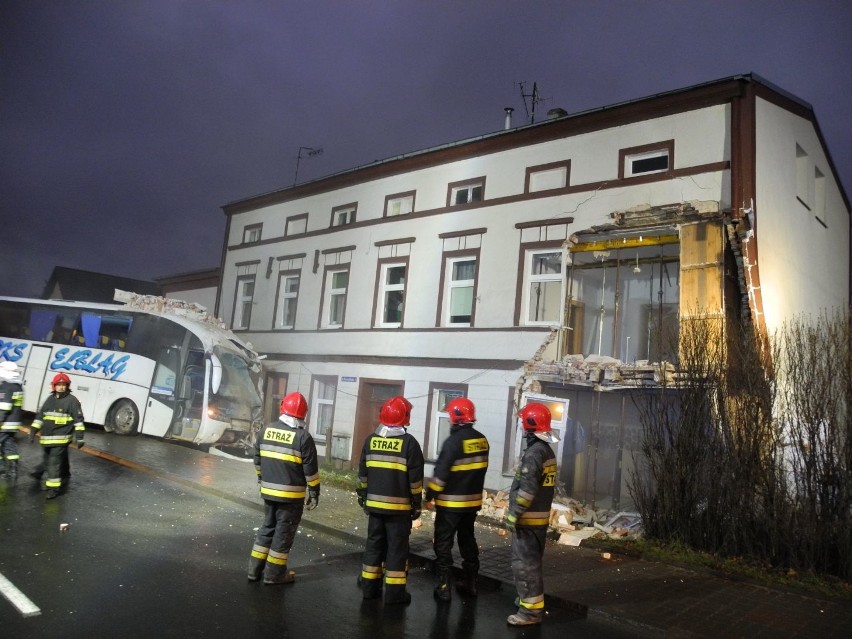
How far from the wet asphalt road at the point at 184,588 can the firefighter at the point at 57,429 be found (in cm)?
40

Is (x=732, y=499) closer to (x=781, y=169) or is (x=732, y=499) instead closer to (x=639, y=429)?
(x=639, y=429)

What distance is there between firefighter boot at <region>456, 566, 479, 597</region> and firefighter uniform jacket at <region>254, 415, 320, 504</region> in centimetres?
200

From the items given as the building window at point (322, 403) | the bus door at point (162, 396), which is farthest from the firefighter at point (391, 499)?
the building window at point (322, 403)

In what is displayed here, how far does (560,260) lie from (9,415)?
461 inches

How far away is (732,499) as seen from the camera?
28.8 ft

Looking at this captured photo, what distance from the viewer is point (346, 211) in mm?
20531

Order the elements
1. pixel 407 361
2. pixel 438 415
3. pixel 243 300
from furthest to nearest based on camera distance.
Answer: pixel 243 300, pixel 407 361, pixel 438 415

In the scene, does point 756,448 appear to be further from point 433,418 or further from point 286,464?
point 433,418

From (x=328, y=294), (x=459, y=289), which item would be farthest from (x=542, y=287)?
(x=328, y=294)

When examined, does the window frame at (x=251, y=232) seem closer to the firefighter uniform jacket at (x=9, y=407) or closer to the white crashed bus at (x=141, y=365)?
the white crashed bus at (x=141, y=365)

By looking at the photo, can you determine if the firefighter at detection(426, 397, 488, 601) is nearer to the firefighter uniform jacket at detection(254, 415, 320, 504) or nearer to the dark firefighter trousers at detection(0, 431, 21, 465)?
the firefighter uniform jacket at detection(254, 415, 320, 504)

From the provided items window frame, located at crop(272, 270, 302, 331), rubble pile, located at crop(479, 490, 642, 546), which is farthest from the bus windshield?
rubble pile, located at crop(479, 490, 642, 546)

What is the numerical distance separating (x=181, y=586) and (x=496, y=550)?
14.5 feet

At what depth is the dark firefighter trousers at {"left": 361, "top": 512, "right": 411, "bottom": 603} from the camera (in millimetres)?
6047
